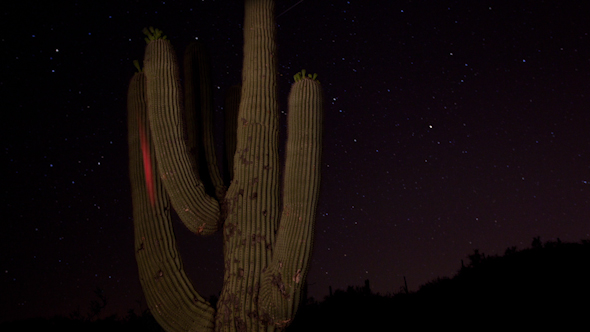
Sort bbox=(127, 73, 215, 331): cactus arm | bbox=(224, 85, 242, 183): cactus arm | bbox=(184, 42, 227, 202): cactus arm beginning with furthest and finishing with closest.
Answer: bbox=(224, 85, 242, 183): cactus arm
bbox=(184, 42, 227, 202): cactus arm
bbox=(127, 73, 215, 331): cactus arm

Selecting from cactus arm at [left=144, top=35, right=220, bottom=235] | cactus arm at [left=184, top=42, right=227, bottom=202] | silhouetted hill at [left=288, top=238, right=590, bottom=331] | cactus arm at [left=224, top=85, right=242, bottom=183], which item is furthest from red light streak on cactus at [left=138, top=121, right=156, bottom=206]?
silhouetted hill at [left=288, top=238, right=590, bottom=331]

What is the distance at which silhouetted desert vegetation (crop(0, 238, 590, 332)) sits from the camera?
10.4 metres

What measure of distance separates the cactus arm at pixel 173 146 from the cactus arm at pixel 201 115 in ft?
1.57

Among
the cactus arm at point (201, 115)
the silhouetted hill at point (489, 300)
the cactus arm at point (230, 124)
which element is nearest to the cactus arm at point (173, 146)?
the cactus arm at point (201, 115)

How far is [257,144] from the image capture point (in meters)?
4.49

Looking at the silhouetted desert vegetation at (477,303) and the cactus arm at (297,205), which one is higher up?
the cactus arm at (297,205)

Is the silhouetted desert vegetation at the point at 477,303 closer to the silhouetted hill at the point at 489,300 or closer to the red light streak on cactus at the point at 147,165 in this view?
the silhouetted hill at the point at 489,300

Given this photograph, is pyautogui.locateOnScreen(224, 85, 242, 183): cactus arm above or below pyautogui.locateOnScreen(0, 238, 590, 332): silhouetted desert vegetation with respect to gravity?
above

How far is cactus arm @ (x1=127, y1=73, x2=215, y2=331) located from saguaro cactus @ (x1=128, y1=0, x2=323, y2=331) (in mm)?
10

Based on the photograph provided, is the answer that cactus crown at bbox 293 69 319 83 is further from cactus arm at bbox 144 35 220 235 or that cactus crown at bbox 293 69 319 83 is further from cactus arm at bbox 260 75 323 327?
cactus arm at bbox 144 35 220 235

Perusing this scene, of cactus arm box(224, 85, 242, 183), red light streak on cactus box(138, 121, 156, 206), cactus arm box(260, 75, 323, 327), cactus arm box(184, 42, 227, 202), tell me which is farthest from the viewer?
cactus arm box(224, 85, 242, 183)

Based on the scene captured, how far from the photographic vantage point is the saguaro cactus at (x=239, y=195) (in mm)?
3979

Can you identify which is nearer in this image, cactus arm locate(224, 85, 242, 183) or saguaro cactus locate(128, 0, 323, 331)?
saguaro cactus locate(128, 0, 323, 331)

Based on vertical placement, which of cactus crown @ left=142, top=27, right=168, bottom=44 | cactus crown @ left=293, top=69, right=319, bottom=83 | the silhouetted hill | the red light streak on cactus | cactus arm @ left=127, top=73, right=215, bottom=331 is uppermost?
cactus crown @ left=142, top=27, right=168, bottom=44
